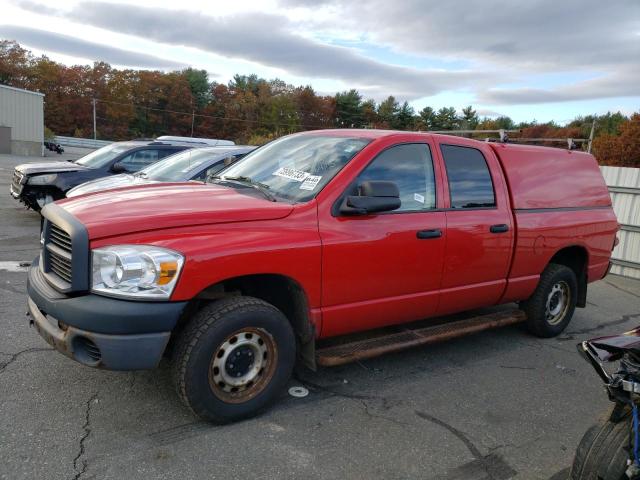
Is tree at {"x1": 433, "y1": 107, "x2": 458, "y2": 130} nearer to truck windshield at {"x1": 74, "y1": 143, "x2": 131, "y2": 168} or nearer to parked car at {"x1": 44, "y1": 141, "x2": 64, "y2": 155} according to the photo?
parked car at {"x1": 44, "y1": 141, "x2": 64, "y2": 155}

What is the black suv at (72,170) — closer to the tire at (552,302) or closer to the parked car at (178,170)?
the parked car at (178,170)

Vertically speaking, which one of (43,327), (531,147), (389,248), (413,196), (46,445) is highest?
(531,147)

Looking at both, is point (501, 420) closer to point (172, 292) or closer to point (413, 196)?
point (413, 196)

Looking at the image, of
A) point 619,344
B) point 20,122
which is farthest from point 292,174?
point 20,122

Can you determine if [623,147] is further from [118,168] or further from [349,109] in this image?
[118,168]

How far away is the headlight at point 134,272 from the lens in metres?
3.01

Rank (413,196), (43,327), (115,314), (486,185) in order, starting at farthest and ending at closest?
1. (486,185)
2. (413,196)
3. (43,327)
4. (115,314)

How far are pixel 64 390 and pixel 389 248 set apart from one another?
8.18 ft

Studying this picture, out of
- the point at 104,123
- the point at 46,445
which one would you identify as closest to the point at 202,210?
the point at 46,445

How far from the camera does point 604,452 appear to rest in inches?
98.0

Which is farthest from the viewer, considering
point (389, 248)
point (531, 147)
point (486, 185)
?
point (531, 147)

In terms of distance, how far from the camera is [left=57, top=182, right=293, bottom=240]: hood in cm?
314

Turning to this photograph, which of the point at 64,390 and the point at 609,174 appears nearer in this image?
the point at 64,390

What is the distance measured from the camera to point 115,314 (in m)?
2.94
